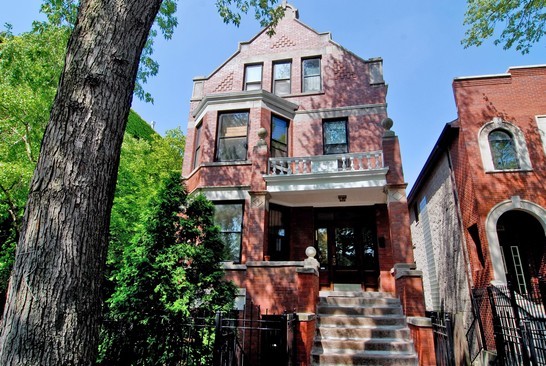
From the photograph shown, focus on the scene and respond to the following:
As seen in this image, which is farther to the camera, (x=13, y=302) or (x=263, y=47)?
(x=263, y=47)

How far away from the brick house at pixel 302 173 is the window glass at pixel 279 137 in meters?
0.04

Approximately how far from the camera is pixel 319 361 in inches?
265

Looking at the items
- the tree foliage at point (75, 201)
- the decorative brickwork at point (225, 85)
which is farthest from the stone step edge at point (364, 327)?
the decorative brickwork at point (225, 85)

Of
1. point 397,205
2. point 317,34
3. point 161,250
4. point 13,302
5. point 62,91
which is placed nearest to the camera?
point 13,302

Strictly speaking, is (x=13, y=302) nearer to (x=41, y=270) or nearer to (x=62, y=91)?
(x=41, y=270)

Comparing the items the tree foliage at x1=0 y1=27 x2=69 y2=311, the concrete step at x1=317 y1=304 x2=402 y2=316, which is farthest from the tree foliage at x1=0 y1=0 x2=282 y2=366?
the tree foliage at x1=0 y1=27 x2=69 y2=311

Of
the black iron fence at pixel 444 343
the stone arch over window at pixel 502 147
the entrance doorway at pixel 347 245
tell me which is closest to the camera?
the black iron fence at pixel 444 343

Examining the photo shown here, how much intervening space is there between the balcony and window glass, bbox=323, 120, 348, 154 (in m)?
1.24

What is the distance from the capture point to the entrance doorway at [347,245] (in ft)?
34.9

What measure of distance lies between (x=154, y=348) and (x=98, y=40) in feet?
16.9

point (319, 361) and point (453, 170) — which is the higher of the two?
point (453, 170)

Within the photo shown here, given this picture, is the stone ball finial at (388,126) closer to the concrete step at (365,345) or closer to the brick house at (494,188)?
the brick house at (494,188)

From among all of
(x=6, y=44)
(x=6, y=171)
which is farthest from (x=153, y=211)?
(x=6, y=44)

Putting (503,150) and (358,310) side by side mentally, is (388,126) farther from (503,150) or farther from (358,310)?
(358,310)
